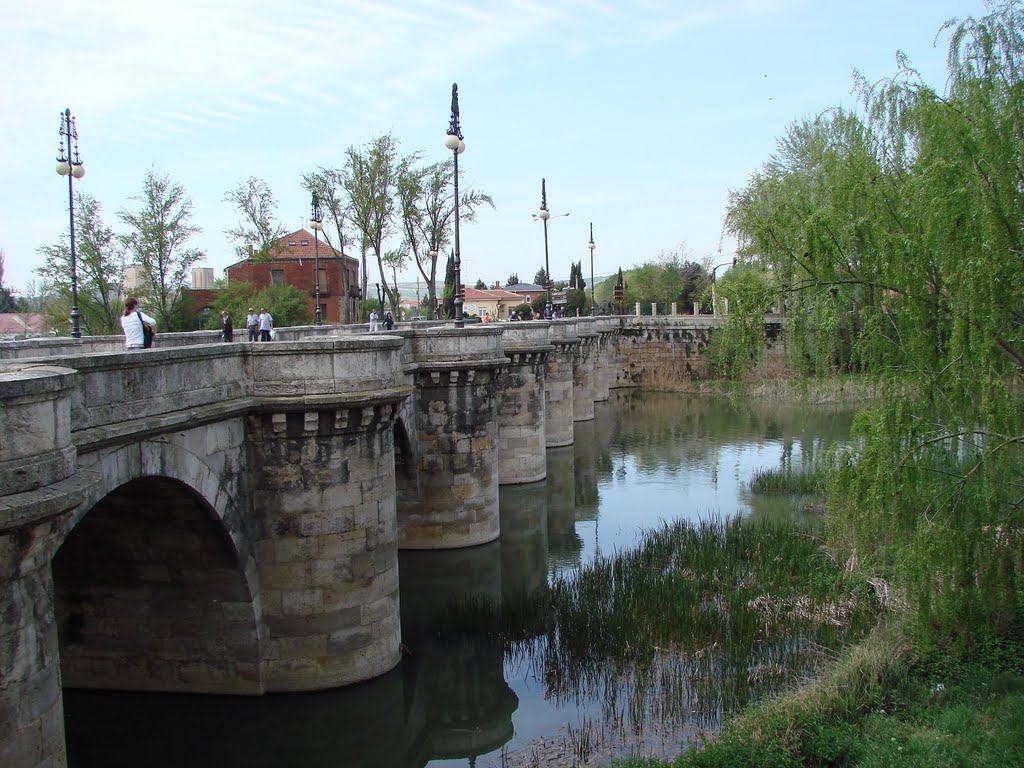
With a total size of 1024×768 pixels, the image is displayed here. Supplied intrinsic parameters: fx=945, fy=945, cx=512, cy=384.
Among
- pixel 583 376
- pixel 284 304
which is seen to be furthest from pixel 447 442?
pixel 284 304

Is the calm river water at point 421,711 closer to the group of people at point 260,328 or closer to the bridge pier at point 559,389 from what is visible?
the group of people at point 260,328

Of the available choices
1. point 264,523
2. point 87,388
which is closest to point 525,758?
point 264,523

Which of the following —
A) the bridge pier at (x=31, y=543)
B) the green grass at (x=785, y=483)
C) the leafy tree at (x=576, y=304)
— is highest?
the leafy tree at (x=576, y=304)

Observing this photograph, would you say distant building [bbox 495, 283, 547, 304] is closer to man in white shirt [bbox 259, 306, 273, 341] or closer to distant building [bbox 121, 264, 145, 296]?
distant building [bbox 121, 264, 145, 296]

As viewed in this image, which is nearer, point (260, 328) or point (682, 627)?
point (682, 627)

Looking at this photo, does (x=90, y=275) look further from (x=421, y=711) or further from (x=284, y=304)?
(x=421, y=711)

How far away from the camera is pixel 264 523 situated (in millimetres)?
13359

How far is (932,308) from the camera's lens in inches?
439

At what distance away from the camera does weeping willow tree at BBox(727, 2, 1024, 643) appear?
1037cm

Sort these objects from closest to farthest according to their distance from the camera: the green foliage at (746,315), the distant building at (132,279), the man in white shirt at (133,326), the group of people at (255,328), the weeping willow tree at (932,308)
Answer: the weeping willow tree at (932,308), the green foliage at (746,315), the man in white shirt at (133,326), the group of people at (255,328), the distant building at (132,279)

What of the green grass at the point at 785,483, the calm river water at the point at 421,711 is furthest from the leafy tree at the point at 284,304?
the green grass at the point at 785,483

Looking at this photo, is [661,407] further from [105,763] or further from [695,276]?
[105,763]

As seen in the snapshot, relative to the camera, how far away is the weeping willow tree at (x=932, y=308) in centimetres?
1037

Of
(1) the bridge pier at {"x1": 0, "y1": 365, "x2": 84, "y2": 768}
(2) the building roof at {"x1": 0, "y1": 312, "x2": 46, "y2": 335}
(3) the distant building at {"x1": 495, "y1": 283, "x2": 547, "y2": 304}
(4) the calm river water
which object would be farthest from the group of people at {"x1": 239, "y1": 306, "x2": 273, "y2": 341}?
(3) the distant building at {"x1": 495, "y1": 283, "x2": 547, "y2": 304}
